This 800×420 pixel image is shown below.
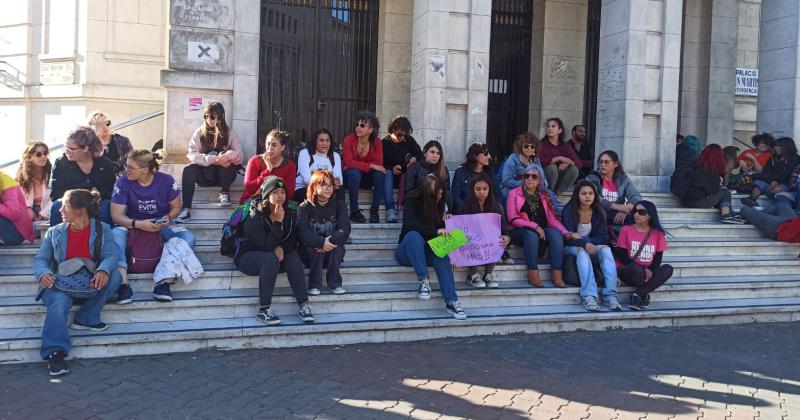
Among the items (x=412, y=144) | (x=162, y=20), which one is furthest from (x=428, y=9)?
(x=162, y=20)

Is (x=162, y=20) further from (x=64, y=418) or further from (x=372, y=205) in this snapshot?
(x=64, y=418)

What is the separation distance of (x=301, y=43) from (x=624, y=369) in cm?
919

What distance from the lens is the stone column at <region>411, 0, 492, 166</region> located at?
10820 mm

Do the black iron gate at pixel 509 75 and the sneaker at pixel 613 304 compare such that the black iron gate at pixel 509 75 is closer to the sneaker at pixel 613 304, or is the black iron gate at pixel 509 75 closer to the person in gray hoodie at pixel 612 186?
the person in gray hoodie at pixel 612 186

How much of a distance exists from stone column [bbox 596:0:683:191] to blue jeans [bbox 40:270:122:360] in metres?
8.41

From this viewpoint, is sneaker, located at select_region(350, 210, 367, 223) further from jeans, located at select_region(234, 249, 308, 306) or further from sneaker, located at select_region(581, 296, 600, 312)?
sneaker, located at select_region(581, 296, 600, 312)

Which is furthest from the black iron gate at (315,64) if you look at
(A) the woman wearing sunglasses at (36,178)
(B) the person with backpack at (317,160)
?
(A) the woman wearing sunglasses at (36,178)

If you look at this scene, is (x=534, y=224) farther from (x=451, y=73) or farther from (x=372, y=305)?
(x=451, y=73)

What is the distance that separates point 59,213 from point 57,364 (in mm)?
2083

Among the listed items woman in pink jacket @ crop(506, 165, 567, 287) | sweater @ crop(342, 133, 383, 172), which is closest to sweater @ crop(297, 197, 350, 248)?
sweater @ crop(342, 133, 383, 172)

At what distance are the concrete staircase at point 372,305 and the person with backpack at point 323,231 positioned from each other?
23cm

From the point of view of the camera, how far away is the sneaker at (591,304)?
26.1 ft

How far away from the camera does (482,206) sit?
8258 millimetres

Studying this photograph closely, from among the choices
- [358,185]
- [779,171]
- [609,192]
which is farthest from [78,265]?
[779,171]
